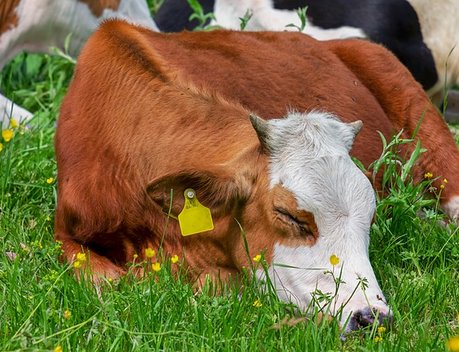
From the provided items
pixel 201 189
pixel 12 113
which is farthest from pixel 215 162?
pixel 12 113

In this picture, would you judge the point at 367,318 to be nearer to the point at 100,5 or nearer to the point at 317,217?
the point at 317,217

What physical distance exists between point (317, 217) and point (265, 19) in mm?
3689

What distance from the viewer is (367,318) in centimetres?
411

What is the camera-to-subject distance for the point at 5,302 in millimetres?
4164

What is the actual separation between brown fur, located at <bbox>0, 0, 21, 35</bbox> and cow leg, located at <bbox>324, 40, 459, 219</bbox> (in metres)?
1.93

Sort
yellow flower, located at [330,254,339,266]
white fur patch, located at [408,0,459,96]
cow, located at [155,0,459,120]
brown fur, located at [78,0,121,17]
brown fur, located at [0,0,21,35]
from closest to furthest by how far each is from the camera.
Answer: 1. yellow flower, located at [330,254,339,266]
2. brown fur, located at [0,0,21,35]
3. brown fur, located at [78,0,121,17]
4. cow, located at [155,0,459,120]
5. white fur patch, located at [408,0,459,96]

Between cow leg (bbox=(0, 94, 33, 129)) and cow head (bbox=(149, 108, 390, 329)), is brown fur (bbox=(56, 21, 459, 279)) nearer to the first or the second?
cow head (bbox=(149, 108, 390, 329))

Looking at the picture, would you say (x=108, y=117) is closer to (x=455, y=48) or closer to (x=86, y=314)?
(x=86, y=314)

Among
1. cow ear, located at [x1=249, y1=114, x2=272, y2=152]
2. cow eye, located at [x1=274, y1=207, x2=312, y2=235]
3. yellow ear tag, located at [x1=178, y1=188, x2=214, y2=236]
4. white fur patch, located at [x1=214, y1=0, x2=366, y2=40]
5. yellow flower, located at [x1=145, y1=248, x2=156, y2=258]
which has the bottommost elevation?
white fur patch, located at [x1=214, y1=0, x2=366, y2=40]

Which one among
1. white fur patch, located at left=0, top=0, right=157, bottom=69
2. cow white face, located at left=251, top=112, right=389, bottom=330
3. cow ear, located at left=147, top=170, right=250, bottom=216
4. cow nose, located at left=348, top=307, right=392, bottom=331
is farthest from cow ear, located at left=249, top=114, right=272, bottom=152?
white fur patch, located at left=0, top=0, right=157, bottom=69

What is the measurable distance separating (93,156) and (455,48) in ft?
12.1

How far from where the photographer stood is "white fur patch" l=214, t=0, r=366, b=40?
25.4 ft

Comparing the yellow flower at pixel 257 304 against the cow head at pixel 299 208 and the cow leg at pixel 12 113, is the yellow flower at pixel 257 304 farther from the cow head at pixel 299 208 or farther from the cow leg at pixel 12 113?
the cow leg at pixel 12 113

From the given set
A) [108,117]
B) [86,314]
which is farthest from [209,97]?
[86,314]
